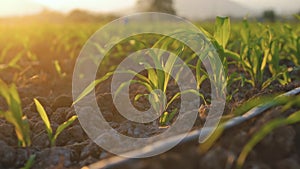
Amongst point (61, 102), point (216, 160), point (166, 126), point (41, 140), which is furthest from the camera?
point (61, 102)

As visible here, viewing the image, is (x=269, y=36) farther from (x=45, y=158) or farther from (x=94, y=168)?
(x=94, y=168)

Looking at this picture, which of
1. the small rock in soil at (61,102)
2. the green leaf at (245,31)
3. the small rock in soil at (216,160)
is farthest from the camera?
the green leaf at (245,31)

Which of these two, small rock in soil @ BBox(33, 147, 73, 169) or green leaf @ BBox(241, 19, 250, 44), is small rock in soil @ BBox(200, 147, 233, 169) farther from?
green leaf @ BBox(241, 19, 250, 44)

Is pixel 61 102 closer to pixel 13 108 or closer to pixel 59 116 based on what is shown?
pixel 59 116

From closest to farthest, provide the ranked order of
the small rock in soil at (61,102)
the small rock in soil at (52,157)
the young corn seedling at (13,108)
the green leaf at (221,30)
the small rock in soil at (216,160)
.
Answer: the small rock in soil at (216,160)
the young corn seedling at (13,108)
the small rock in soil at (52,157)
the green leaf at (221,30)
the small rock in soil at (61,102)

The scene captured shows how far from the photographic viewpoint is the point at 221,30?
9.63 feet

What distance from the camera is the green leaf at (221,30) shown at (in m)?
2.90

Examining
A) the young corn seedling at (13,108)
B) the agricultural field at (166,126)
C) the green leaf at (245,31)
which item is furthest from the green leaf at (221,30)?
the young corn seedling at (13,108)

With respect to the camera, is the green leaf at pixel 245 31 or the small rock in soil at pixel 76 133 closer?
the small rock in soil at pixel 76 133

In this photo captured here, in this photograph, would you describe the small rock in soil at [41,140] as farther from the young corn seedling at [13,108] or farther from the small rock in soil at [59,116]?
the small rock in soil at [59,116]

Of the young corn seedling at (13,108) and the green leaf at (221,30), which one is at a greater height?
the green leaf at (221,30)

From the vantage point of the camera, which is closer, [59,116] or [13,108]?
[13,108]

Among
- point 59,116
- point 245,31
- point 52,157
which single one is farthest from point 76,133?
point 245,31

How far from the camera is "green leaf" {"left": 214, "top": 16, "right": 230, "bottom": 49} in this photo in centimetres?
290
